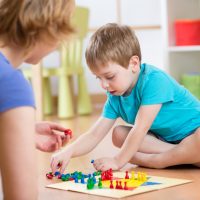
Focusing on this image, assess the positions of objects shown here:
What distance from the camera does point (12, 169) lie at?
959 mm

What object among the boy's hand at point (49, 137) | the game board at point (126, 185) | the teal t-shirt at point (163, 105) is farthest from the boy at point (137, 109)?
the boy's hand at point (49, 137)

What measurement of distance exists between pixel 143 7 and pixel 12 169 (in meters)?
2.84

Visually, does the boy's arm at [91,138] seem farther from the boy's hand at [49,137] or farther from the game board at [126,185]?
the boy's hand at [49,137]

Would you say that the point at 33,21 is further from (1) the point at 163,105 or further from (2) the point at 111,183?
(1) the point at 163,105

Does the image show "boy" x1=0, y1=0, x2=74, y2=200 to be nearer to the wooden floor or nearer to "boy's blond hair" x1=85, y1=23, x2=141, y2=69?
the wooden floor

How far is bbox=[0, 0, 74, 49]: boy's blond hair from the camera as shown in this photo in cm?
98

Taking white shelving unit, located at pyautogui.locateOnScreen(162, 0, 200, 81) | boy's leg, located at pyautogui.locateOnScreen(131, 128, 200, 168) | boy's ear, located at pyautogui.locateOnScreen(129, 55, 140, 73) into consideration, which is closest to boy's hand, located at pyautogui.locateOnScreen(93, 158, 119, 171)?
boy's leg, located at pyautogui.locateOnScreen(131, 128, 200, 168)

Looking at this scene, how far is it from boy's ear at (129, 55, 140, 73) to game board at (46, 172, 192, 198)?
28 cm

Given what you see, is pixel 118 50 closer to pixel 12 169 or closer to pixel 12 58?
pixel 12 58

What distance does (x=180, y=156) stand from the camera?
1532 mm

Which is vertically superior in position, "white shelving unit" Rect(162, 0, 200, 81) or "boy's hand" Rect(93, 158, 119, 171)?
"white shelving unit" Rect(162, 0, 200, 81)

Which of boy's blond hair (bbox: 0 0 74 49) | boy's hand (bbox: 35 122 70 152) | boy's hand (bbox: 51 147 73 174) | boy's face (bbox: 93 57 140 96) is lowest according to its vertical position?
boy's hand (bbox: 51 147 73 174)

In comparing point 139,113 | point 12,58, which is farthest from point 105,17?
point 12,58

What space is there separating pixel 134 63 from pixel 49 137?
14.7 inches
